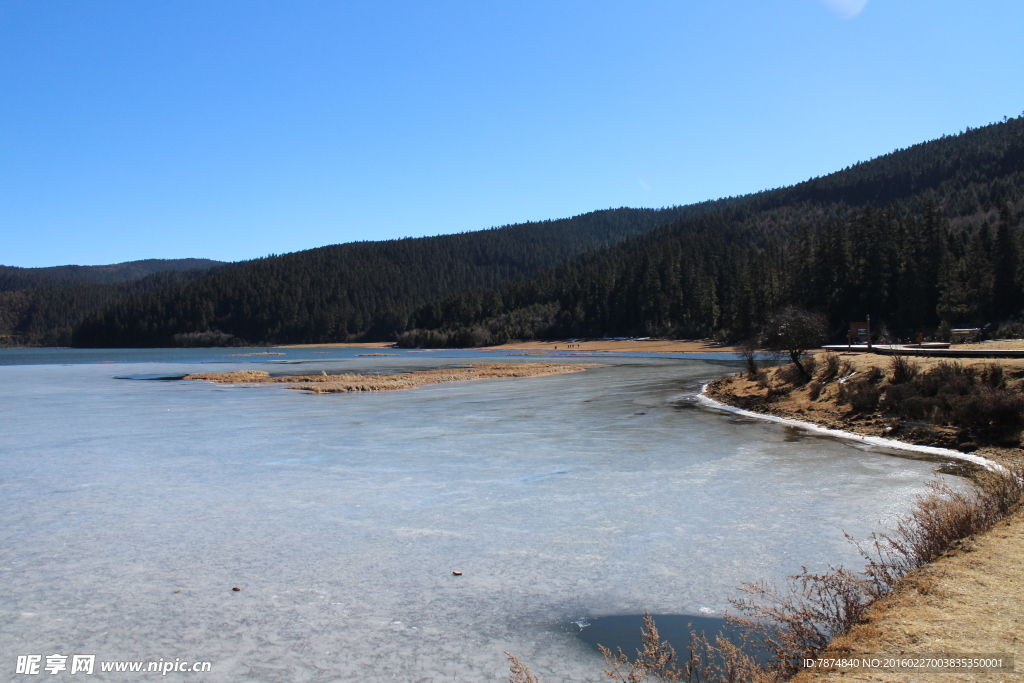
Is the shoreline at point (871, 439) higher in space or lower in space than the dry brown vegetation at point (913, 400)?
lower

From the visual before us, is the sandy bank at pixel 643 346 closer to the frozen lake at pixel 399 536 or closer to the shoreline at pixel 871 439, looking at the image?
the shoreline at pixel 871 439

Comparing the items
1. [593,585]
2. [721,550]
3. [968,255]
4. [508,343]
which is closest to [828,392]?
[721,550]

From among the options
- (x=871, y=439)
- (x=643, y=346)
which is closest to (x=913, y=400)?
(x=871, y=439)

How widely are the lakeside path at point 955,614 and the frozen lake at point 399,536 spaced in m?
1.64

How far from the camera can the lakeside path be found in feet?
15.3

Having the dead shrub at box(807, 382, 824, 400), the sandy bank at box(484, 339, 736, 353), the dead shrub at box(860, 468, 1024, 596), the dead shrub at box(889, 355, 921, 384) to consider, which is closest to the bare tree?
the dead shrub at box(807, 382, 824, 400)

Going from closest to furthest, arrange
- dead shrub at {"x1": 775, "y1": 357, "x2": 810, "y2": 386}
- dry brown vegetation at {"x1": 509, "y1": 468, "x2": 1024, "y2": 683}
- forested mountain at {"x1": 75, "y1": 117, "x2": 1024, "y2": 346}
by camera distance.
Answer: dry brown vegetation at {"x1": 509, "y1": 468, "x2": 1024, "y2": 683} → dead shrub at {"x1": 775, "y1": 357, "x2": 810, "y2": 386} → forested mountain at {"x1": 75, "y1": 117, "x2": 1024, "y2": 346}

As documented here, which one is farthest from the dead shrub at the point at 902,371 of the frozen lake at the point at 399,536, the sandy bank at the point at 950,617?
the sandy bank at the point at 950,617

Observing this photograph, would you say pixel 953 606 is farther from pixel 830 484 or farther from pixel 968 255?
pixel 968 255

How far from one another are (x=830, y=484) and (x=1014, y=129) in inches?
8880

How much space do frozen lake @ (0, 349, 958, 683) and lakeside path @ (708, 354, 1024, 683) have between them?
1.64m

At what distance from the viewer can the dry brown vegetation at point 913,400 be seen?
1578 centimetres

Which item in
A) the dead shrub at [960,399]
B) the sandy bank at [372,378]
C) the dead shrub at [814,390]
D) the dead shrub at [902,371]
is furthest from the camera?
the sandy bank at [372,378]

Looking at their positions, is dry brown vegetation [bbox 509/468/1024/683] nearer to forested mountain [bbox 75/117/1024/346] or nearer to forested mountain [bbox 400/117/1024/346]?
forested mountain [bbox 400/117/1024/346]
